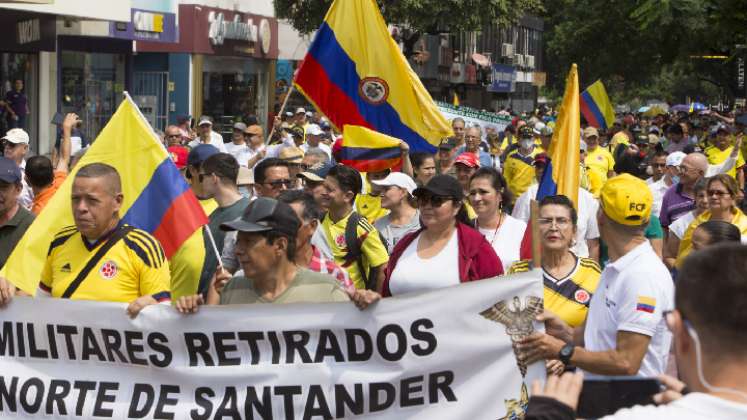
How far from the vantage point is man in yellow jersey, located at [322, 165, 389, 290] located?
7.74m

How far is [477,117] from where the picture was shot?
21.4 metres

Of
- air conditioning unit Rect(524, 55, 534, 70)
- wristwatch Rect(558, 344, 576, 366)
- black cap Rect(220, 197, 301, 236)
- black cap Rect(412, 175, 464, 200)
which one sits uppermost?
air conditioning unit Rect(524, 55, 534, 70)

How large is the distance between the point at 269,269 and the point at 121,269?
742mm

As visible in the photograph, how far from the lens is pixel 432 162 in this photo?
11.4 meters

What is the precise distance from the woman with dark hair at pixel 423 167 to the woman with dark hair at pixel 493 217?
280 cm

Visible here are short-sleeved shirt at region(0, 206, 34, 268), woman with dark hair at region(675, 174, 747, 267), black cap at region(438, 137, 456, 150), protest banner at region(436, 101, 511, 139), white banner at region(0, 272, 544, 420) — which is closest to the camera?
white banner at region(0, 272, 544, 420)

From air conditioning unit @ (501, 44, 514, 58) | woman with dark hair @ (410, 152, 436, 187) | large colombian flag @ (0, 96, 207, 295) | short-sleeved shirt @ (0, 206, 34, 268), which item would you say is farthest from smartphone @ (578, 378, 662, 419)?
air conditioning unit @ (501, 44, 514, 58)

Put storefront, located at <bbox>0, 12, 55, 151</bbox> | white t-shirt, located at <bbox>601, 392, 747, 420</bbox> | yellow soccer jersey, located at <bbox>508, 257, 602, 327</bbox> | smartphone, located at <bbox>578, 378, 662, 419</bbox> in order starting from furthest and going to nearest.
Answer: storefront, located at <bbox>0, 12, 55, 151</bbox> < yellow soccer jersey, located at <bbox>508, 257, 602, 327</bbox> < smartphone, located at <bbox>578, 378, 662, 419</bbox> < white t-shirt, located at <bbox>601, 392, 747, 420</bbox>

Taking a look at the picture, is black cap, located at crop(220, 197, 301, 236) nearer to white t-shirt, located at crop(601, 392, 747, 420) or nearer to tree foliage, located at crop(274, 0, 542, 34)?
white t-shirt, located at crop(601, 392, 747, 420)

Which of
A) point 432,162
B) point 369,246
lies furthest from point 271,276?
point 432,162

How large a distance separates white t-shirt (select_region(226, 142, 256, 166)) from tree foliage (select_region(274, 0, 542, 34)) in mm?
19766

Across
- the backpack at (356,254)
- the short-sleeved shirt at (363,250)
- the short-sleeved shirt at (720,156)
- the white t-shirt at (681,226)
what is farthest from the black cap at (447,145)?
the backpack at (356,254)

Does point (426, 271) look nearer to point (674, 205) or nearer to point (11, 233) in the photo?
point (11, 233)

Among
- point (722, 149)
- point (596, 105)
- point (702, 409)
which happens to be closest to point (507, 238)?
point (702, 409)
